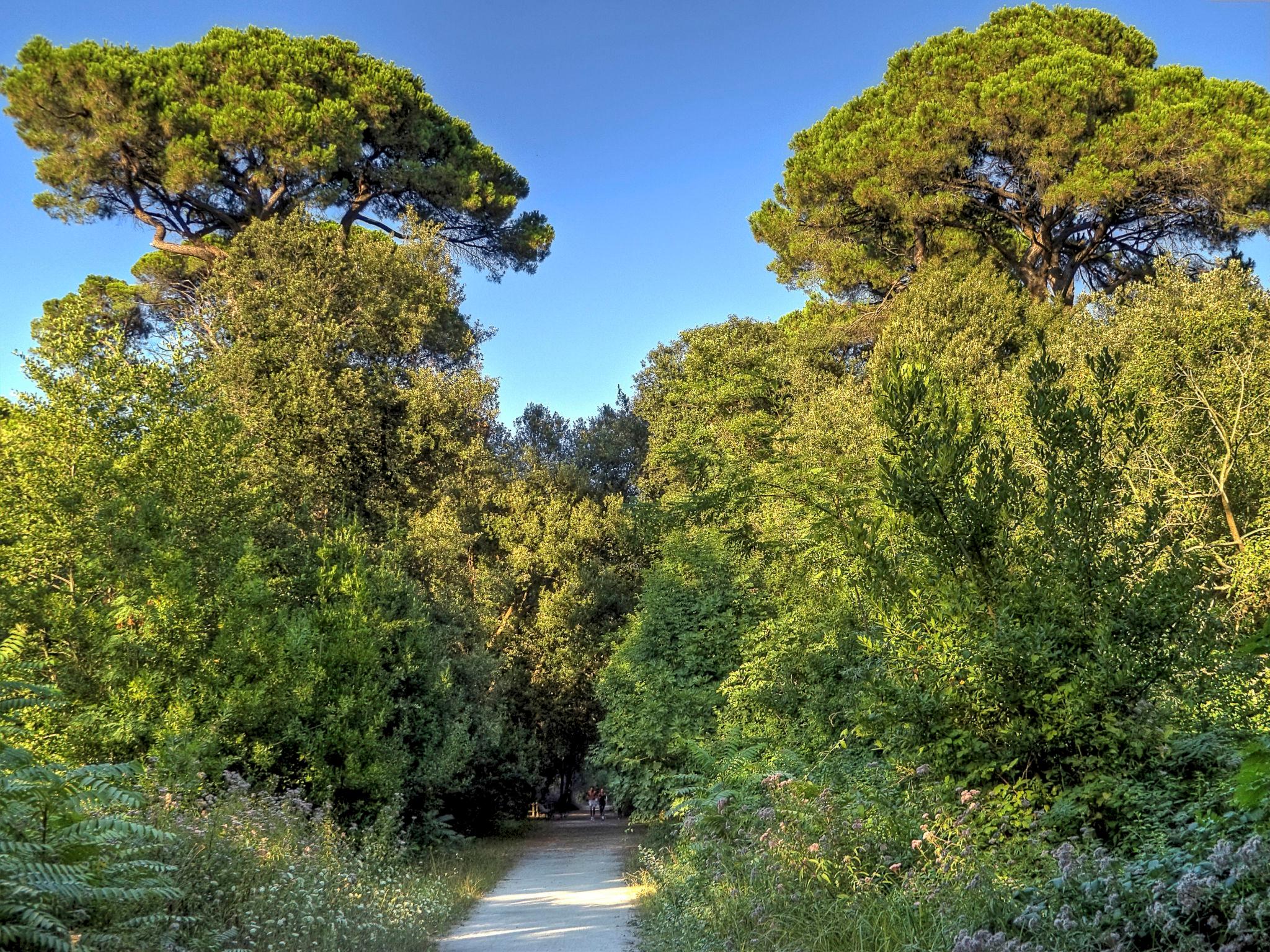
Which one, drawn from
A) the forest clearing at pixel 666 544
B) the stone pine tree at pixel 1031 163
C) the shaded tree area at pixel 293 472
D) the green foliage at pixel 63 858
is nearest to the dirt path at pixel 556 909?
the forest clearing at pixel 666 544

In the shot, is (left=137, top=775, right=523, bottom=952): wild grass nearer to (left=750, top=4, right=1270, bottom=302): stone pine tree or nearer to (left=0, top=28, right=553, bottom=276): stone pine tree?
(left=0, top=28, right=553, bottom=276): stone pine tree

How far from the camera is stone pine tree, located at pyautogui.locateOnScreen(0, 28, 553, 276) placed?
72.8 feet

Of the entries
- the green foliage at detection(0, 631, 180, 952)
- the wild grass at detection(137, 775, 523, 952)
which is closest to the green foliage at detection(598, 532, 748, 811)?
the wild grass at detection(137, 775, 523, 952)

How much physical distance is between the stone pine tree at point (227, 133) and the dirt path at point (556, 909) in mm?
16785

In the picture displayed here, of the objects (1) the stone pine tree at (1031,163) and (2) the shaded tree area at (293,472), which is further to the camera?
(1) the stone pine tree at (1031,163)

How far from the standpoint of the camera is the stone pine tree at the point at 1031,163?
67.1 feet

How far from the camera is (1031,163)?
21406 millimetres

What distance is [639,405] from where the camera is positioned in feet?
114

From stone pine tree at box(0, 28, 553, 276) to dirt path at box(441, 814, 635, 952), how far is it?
16785 mm

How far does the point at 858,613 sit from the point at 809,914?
548 cm

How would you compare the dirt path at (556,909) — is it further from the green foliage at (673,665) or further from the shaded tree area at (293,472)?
the shaded tree area at (293,472)

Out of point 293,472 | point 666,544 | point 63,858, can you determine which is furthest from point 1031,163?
point 63,858

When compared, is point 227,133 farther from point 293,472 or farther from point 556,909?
point 556,909

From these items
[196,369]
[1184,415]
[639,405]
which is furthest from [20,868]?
[639,405]
